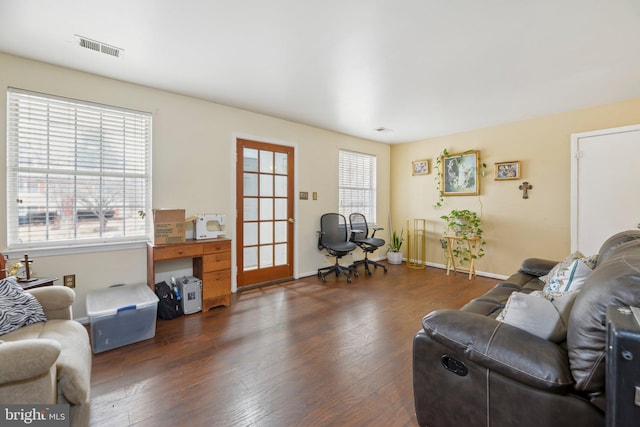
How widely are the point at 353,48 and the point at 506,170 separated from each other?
10.9 feet

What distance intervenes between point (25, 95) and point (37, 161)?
58 centimetres

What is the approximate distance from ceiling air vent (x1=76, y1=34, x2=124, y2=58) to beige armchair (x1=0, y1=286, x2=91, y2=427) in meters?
2.08

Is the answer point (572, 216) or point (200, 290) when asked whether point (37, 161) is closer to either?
point (200, 290)

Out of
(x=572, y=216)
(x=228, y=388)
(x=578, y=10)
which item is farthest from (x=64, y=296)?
(x=572, y=216)

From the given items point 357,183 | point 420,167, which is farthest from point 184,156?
point 420,167

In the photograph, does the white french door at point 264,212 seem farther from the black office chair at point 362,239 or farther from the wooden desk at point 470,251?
the wooden desk at point 470,251

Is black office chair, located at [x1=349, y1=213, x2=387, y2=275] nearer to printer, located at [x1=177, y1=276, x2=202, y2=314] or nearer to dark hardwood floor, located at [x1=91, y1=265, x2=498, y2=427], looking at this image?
dark hardwood floor, located at [x1=91, y1=265, x2=498, y2=427]

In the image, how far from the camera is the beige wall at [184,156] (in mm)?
2543

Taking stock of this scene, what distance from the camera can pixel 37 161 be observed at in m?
2.51

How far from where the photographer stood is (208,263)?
3053mm

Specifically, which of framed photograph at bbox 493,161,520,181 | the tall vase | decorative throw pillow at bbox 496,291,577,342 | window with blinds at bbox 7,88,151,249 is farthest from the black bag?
framed photograph at bbox 493,161,520,181

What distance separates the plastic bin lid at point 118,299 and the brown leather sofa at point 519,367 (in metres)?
2.27

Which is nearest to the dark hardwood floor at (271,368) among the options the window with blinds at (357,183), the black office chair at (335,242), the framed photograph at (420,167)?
the black office chair at (335,242)

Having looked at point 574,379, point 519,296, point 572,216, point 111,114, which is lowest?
point 574,379
